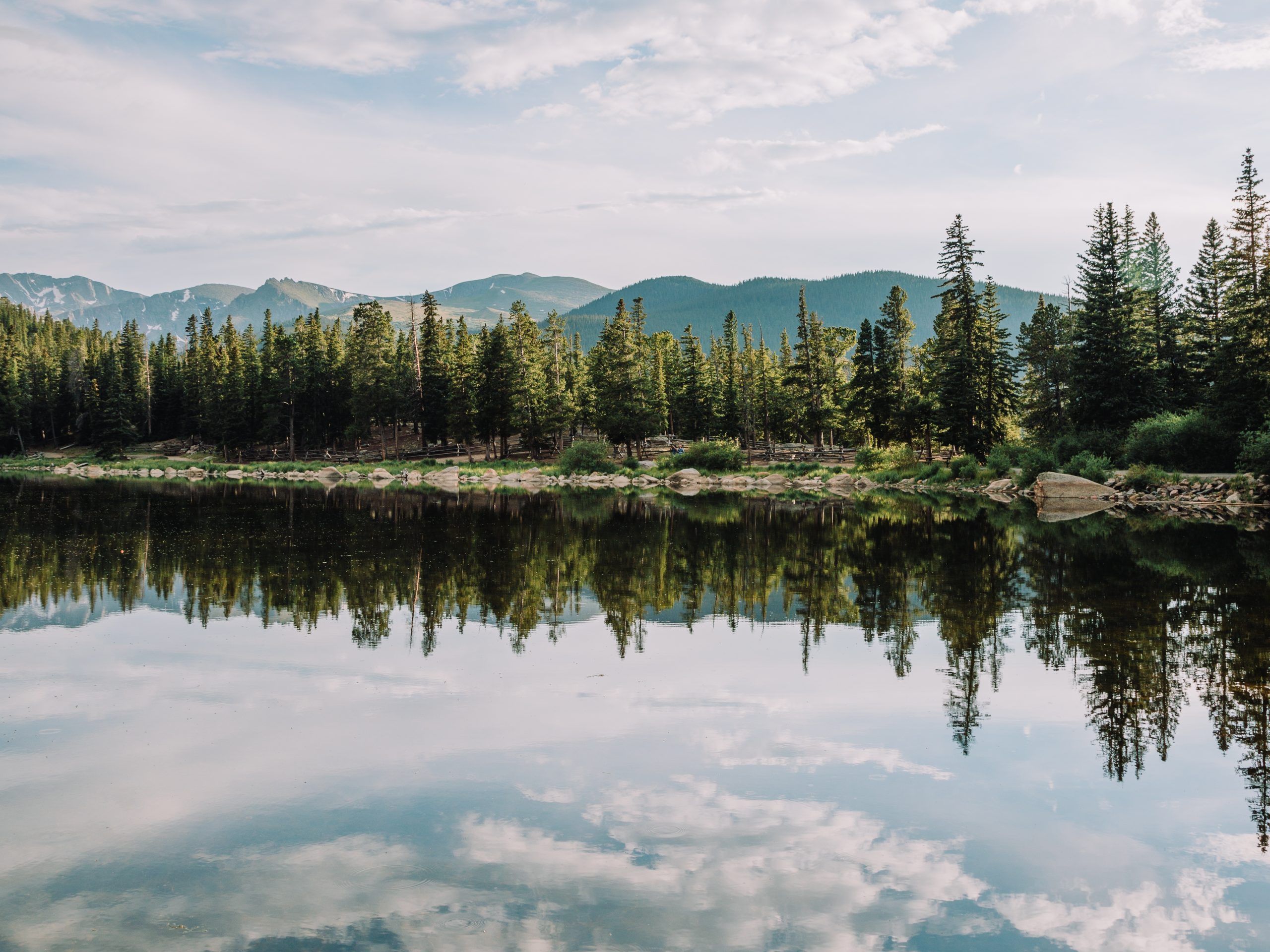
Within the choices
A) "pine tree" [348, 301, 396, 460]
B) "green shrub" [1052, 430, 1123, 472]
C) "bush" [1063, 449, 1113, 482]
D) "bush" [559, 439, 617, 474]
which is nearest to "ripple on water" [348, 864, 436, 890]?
"bush" [1063, 449, 1113, 482]

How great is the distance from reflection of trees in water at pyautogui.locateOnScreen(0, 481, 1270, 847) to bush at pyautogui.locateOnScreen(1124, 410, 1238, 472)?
12920 millimetres

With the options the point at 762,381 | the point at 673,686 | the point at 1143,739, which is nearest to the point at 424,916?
the point at 673,686

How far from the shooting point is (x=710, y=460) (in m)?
65.3

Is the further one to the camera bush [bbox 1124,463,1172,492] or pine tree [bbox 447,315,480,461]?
pine tree [bbox 447,315,480,461]

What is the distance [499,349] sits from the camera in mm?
74438

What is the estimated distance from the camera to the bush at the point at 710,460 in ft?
214

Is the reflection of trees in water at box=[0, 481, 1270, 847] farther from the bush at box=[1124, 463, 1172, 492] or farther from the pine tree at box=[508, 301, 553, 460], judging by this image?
the pine tree at box=[508, 301, 553, 460]

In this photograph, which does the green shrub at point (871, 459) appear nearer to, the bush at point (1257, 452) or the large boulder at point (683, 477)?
the large boulder at point (683, 477)

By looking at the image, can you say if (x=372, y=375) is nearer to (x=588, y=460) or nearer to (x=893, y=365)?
(x=588, y=460)

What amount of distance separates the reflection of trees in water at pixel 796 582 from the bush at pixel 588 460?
31258mm

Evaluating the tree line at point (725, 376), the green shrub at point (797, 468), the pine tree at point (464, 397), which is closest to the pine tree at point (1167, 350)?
the tree line at point (725, 376)

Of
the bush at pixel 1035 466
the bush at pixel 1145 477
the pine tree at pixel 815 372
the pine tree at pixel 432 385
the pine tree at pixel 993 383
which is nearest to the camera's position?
the bush at pixel 1145 477

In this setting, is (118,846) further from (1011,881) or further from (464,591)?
(464,591)

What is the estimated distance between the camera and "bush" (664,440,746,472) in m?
65.3
